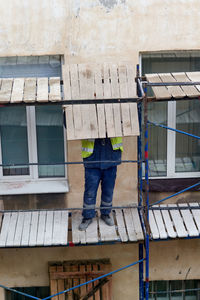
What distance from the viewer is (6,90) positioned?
14.6 ft

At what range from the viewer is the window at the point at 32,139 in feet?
17.6

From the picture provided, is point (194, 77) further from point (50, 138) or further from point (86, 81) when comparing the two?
point (50, 138)

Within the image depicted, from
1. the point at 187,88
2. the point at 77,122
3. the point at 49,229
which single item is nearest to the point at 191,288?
the point at 49,229

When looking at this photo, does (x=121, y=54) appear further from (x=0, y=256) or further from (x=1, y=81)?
(x=0, y=256)

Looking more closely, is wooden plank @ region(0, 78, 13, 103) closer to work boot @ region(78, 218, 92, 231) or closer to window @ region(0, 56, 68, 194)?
window @ region(0, 56, 68, 194)

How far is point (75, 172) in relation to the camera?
542cm

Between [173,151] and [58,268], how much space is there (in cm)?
229

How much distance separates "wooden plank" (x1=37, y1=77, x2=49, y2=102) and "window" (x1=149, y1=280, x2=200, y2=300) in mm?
3312

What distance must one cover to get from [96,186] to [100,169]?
0.22 m

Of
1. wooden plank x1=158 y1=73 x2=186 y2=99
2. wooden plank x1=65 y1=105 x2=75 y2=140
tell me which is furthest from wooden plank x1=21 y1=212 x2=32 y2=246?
wooden plank x1=158 y1=73 x2=186 y2=99

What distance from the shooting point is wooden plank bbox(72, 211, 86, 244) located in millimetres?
4719

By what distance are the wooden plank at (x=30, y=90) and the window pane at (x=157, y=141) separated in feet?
5.76

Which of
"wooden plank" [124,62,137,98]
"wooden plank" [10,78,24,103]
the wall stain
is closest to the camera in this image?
"wooden plank" [10,78,24,103]

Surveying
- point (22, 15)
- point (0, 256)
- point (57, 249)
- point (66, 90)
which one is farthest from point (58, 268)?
point (22, 15)
